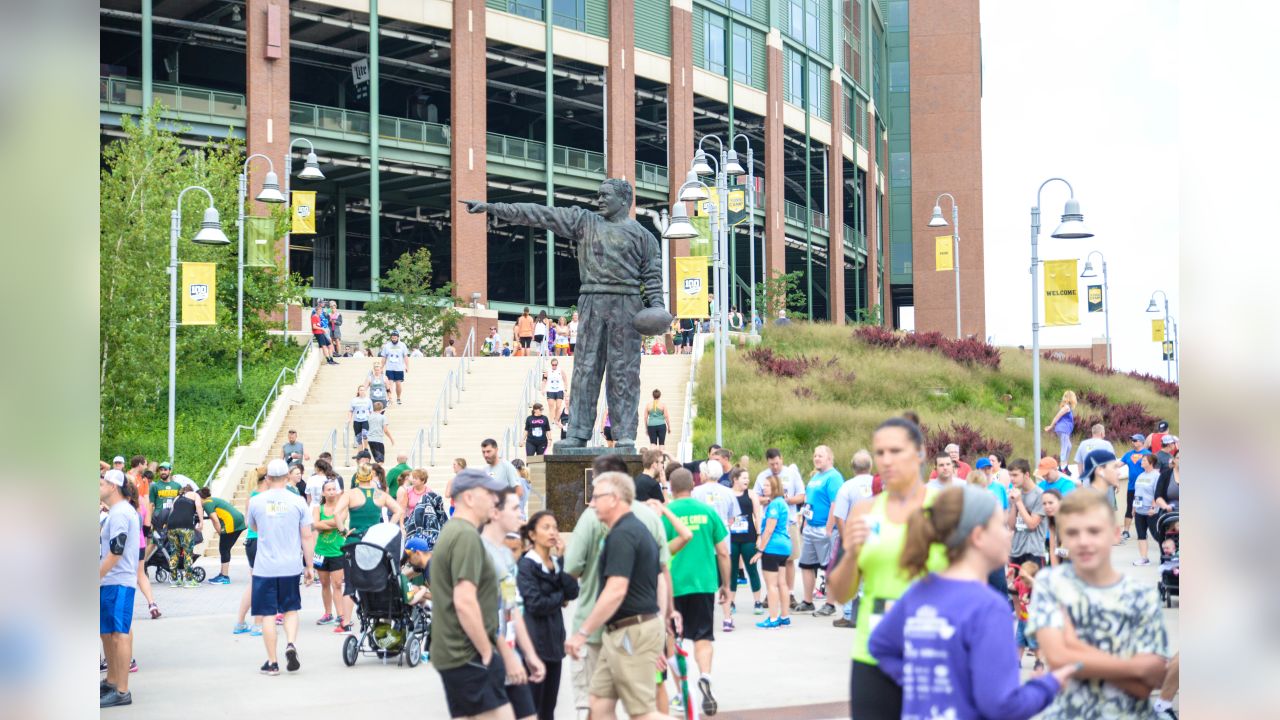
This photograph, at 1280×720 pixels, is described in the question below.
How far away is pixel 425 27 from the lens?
4919 centimetres

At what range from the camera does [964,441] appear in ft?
97.2

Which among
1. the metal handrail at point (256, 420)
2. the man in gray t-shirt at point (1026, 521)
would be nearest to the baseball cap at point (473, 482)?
the man in gray t-shirt at point (1026, 521)

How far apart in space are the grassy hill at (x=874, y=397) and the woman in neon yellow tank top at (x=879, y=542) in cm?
2298

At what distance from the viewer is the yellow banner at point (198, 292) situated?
88.8 ft

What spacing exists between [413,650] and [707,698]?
12.5 ft

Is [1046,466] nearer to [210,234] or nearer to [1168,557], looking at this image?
[1168,557]

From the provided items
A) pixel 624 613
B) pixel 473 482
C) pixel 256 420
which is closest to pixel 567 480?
pixel 624 613

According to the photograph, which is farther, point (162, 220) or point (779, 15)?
point (779, 15)

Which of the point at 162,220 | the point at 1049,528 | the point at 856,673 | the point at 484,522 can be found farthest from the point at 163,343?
the point at 856,673

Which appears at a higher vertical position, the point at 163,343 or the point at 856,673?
the point at 163,343

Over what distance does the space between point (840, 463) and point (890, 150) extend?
61.2 m

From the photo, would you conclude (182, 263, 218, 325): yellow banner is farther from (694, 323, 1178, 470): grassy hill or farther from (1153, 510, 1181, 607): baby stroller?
(1153, 510, 1181, 607): baby stroller
